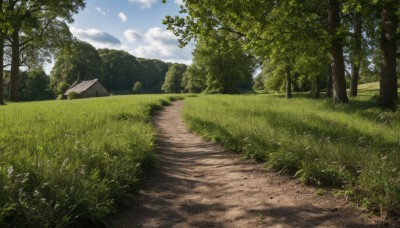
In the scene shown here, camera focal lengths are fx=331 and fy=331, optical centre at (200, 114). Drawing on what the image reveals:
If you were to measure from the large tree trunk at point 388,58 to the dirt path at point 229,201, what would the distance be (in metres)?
10.2

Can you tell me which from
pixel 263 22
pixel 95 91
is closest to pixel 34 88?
pixel 95 91

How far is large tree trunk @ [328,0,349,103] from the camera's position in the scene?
51.5 feet

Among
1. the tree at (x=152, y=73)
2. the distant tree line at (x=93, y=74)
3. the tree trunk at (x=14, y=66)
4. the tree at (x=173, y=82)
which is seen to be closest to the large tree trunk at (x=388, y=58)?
the distant tree line at (x=93, y=74)

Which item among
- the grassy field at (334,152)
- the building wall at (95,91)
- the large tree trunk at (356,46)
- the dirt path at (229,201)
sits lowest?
the dirt path at (229,201)

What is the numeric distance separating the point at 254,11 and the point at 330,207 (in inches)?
422

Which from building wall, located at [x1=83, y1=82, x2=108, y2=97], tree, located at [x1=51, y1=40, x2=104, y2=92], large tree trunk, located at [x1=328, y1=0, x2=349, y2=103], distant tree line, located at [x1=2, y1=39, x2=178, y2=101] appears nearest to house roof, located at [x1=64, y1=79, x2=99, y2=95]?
building wall, located at [x1=83, y1=82, x2=108, y2=97]

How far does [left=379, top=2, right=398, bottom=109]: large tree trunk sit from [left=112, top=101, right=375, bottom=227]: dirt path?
1015 centimetres

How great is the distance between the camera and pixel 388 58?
47.3 ft

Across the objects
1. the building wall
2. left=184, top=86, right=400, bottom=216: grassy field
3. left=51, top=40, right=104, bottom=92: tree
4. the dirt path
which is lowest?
the dirt path

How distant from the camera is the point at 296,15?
1450 centimetres

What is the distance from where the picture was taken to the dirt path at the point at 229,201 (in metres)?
4.38

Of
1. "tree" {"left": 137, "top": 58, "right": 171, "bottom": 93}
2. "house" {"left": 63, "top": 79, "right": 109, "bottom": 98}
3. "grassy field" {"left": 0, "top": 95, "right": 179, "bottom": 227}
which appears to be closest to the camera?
"grassy field" {"left": 0, "top": 95, "right": 179, "bottom": 227}

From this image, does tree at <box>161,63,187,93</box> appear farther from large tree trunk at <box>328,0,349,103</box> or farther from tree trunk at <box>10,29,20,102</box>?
large tree trunk at <box>328,0,349,103</box>

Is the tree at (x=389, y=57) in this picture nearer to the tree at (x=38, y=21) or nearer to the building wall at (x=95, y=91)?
the tree at (x=38, y=21)
